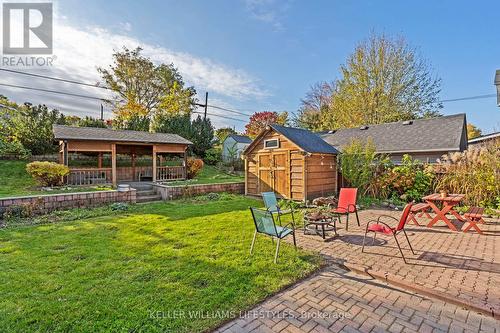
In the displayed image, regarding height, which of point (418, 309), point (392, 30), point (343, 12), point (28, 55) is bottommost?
point (418, 309)

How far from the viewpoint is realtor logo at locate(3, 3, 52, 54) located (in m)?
8.36

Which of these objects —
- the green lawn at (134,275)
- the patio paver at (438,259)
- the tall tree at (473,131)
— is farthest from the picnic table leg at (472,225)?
the tall tree at (473,131)

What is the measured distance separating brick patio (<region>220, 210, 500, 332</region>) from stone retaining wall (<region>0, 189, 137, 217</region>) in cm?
756

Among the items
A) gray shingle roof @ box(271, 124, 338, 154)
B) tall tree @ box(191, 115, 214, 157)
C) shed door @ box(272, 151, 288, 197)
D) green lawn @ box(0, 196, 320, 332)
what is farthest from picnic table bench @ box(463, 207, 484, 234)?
tall tree @ box(191, 115, 214, 157)

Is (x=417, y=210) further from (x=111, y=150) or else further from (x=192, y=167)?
(x=111, y=150)

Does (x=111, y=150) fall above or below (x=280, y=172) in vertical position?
above

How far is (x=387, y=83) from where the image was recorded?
19156 mm

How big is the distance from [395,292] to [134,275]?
352 cm

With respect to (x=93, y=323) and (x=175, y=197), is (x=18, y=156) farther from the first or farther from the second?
(x=93, y=323)

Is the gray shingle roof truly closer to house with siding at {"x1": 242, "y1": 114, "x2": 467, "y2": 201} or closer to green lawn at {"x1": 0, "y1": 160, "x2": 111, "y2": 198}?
house with siding at {"x1": 242, "y1": 114, "x2": 467, "y2": 201}

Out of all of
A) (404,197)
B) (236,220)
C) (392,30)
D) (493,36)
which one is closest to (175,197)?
(236,220)

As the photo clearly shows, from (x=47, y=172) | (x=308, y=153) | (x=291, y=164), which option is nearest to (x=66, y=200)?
(x=47, y=172)

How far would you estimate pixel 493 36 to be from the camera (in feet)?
42.4

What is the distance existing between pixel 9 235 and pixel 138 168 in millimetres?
11146
